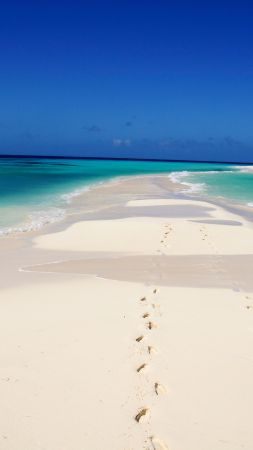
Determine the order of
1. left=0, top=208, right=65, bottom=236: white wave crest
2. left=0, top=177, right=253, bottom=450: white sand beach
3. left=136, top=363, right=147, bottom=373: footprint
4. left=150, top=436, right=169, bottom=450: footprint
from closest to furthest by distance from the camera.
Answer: left=150, top=436, right=169, bottom=450: footprint < left=0, top=177, right=253, bottom=450: white sand beach < left=136, top=363, right=147, bottom=373: footprint < left=0, top=208, right=65, bottom=236: white wave crest

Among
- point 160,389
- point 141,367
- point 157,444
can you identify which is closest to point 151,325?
point 141,367

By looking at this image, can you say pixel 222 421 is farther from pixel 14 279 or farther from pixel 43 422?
pixel 14 279

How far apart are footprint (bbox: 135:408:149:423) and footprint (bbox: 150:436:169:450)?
0.24 m

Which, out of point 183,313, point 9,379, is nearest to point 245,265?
point 183,313

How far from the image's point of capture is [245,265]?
967cm

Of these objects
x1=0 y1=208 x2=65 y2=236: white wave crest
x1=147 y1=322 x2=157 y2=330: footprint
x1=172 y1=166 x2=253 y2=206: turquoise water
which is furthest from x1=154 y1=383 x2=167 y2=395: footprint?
x1=172 y1=166 x2=253 y2=206: turquoise water

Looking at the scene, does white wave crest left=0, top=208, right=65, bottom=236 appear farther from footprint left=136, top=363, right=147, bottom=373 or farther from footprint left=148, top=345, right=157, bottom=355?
footprint left=136, top=363, right=147, bottom=373

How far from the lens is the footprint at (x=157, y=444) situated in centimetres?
359

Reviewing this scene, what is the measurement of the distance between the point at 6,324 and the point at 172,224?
942 cm

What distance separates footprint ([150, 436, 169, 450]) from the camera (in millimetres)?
3593

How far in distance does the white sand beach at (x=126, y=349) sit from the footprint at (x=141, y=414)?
13mm

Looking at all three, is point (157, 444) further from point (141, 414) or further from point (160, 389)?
point (160, 389)

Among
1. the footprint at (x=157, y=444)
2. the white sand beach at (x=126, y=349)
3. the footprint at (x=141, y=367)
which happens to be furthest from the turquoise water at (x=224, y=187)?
the footprint at (x=157, y=444)

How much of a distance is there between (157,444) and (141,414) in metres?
0.38
